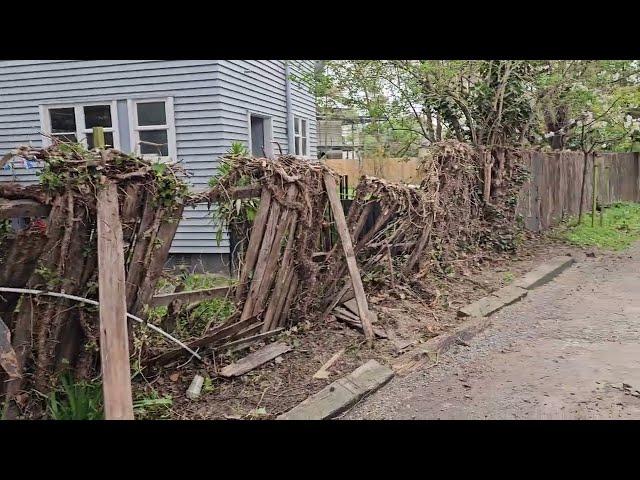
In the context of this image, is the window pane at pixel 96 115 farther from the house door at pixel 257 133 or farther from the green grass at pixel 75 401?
the green grass at pixel 75 401

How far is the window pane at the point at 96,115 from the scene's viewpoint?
984 cm

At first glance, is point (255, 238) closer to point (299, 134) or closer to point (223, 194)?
point (223, 194)

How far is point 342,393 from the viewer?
3684 millimetres

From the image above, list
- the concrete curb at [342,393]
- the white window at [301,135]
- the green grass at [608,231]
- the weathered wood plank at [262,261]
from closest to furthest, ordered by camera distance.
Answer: the concrete curb at [342,393] → the weathered wood plank at [262,261] → the green grass at [608,231] → the white window at [301,135]

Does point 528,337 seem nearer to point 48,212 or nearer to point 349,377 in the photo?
point 349,377

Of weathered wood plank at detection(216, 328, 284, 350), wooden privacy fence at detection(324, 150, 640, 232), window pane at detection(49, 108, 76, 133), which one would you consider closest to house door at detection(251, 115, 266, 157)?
wooden privacy fence at detection(324, 150, 640, 232)

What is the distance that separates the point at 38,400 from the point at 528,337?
166 inches

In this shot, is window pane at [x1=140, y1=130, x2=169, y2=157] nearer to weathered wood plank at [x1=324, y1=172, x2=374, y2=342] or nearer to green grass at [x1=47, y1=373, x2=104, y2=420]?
weathered wood plank at [x1=324, y1=172, x2=374, y2=342]

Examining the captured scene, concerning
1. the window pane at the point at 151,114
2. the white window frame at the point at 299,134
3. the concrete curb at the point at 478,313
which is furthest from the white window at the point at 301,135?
the concrete curb at the point at 478,313

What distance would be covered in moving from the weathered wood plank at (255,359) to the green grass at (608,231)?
763 cm

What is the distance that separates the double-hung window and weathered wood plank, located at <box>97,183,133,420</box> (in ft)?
22.3

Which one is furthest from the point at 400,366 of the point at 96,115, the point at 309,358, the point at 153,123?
the point at 96,115

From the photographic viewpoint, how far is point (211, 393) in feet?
12.0

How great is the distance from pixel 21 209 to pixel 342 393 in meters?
2.34
